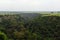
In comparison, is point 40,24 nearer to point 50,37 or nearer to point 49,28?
point 49,28

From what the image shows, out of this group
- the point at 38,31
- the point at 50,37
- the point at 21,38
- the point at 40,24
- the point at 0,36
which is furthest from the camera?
the point at 40,24

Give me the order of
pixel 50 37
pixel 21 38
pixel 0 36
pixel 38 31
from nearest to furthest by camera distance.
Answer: pixel 0 36, pixel 21 38, pixel 50 37, pixel 38 31

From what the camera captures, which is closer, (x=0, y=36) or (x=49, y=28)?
(x=0, y=36)

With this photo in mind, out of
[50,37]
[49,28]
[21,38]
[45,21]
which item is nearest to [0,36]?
[21,38]

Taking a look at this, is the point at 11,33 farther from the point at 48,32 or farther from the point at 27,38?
Answer: the point at 48,32

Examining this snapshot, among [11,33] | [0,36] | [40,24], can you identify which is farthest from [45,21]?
[0,36]

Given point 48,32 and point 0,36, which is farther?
point 48,32

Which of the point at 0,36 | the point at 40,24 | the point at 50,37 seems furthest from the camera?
the point at 40,24

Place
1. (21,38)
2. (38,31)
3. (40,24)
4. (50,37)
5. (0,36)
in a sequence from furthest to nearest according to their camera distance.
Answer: (40,24) → (38,31) → (50,37) → (21,38) → (0,36)

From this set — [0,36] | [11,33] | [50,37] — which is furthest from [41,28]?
[0,36]
